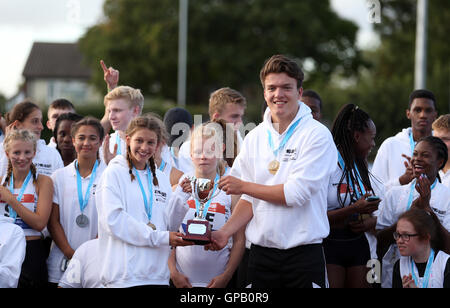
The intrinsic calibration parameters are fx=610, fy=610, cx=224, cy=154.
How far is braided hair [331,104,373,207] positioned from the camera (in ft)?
16.6

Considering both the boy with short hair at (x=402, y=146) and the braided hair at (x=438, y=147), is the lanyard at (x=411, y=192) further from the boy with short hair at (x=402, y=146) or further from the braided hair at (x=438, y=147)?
the boy with short hair at (x=402, y=146)

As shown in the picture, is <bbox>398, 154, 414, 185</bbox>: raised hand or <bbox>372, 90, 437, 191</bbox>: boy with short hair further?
<bbox>372, 90, 437, 191</bbox>: boy with short hair

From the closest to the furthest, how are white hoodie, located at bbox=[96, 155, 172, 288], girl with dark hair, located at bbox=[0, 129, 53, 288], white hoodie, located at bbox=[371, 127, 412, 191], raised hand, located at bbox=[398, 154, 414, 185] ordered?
white hoodie, located at bbox=[96, 155, 172, 288], girl with dark hair, located at bbox=[0, 129, 53, 288], raised hand, located at bbox=[398, 154, 414, 185], white hoodie, located at bbox=[371, 127, 412, 191]

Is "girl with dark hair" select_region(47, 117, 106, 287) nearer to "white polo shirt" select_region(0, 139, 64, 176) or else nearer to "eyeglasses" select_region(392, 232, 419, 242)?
"white polo shirt" select_region(0, 139, 64, 176)

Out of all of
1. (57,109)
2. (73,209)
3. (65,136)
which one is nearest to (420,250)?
(73,209)

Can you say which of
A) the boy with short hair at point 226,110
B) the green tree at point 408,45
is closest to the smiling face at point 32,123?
the boy with short hair at point 226,110

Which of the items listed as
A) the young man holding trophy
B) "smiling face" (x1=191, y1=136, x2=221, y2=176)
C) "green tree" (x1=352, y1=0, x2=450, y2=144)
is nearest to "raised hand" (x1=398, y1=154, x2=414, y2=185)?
the young man holding trophy

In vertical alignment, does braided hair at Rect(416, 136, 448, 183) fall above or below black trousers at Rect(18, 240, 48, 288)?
above

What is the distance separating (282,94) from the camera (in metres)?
4.17

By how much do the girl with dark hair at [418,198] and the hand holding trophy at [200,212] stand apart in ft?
5.15

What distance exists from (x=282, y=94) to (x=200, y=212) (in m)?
1.15

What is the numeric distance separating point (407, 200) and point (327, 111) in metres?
25.4

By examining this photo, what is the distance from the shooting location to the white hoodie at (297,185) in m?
4.02

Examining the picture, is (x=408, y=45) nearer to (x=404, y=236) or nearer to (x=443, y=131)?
(x=443, y=131)
